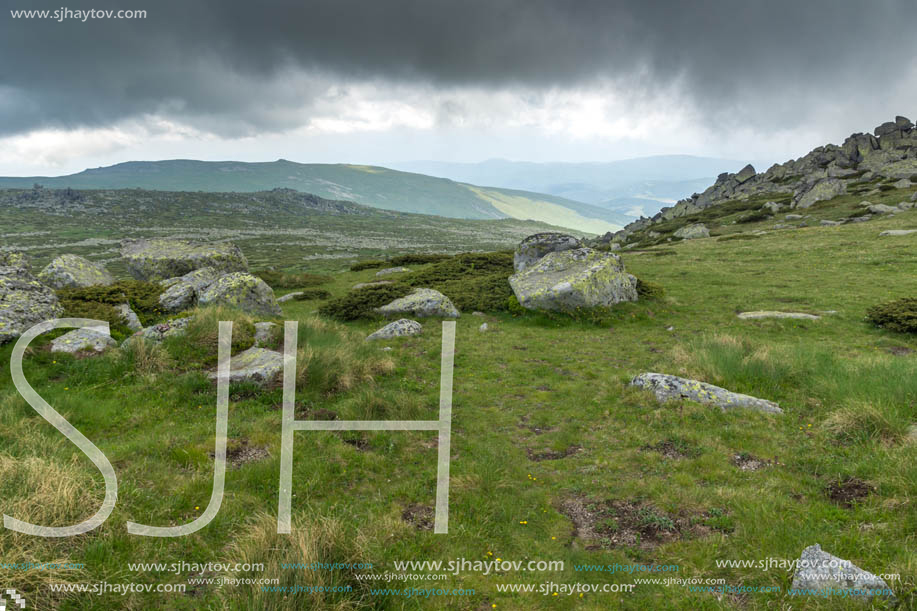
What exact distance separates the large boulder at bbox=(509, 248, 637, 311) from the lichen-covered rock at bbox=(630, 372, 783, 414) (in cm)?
1034

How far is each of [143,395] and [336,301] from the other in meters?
14.2

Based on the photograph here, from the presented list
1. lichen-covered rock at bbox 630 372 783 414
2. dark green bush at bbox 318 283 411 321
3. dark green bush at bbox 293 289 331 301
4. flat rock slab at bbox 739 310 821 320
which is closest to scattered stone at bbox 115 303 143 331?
dark green bush at bbox 318 283 411 321

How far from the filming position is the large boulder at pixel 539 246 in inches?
1212

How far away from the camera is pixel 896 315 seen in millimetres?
17938

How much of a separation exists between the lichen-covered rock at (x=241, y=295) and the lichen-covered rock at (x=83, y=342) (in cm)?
751

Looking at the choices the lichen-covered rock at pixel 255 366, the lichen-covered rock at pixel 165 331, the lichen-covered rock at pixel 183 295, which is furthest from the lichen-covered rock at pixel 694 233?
the lichen-covered rock at pixel 165 331

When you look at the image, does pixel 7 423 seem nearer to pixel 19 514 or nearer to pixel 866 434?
pixel 19 514

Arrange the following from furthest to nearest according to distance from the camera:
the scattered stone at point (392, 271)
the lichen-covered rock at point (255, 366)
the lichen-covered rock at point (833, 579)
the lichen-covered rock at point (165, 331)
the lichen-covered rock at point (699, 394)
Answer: the scattered stone at point (392, 271), the lichen-covered rock at point (165, 331), the lichen-covered rock at point (255, 366), the lichen-covered rock at point (699, 394), the lichen-covered rock at point (833, 579)

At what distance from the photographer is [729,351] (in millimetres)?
14188

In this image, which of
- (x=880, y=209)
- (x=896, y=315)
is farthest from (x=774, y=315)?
(x=880, y=209)

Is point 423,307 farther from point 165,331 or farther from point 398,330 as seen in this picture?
point 165,331

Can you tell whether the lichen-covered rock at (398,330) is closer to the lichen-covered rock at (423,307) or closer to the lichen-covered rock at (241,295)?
the lichen-covered rock at (423,307)

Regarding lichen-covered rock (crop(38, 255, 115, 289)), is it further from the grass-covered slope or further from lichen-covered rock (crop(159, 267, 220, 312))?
the grass-covered slope

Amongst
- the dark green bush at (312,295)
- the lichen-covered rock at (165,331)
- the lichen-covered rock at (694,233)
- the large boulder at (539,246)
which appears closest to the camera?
the lichen-covered rock at (165,331)
